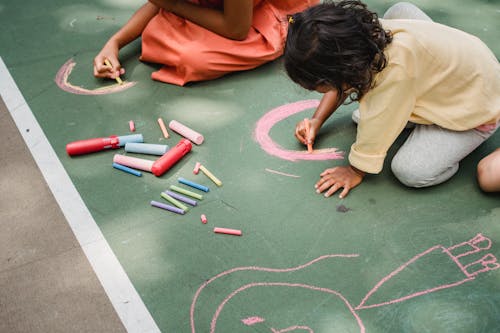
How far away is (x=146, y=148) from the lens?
1.59 m

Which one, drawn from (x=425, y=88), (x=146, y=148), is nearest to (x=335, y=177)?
(x=425, y=88)

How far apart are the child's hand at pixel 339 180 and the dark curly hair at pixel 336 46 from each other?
1.07 feet

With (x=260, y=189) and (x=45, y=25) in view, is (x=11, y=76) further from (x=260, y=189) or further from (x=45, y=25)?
(x=260, y=189)

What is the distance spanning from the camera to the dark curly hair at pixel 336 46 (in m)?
1.16

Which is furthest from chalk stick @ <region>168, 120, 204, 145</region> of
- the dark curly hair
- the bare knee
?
the bare knee

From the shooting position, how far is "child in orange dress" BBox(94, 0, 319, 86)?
1.82m

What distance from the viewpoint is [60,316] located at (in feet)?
3.96

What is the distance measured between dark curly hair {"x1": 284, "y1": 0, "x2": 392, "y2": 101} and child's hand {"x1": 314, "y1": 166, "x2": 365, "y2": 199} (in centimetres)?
33

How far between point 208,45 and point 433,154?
3.03ft

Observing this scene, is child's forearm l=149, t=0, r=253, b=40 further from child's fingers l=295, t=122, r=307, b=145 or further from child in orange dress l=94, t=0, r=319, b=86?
child's fingers l=295, t=122, r=307, b=145

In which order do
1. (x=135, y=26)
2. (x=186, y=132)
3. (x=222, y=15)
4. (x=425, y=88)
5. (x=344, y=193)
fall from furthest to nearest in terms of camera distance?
1. (x=135, y=26)
2. (x=222, y=15)
3. (x=186, y=132)
4. (x=344, y=193)
5. (x=425, y=88)

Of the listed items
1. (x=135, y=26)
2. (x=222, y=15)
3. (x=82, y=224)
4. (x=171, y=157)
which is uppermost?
(x=222, y=15)

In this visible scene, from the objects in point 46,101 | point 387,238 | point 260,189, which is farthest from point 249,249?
point 46,101

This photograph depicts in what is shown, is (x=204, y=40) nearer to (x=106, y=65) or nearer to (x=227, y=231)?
(x=106, y=65)
